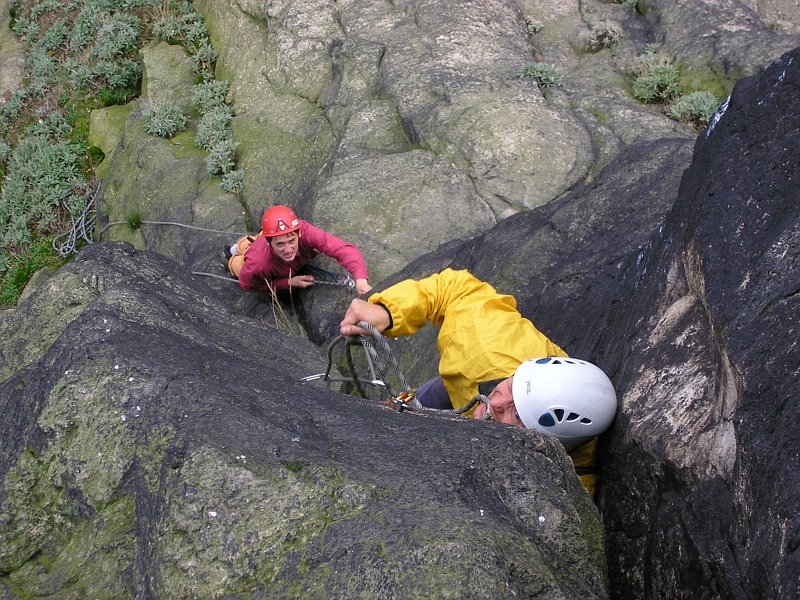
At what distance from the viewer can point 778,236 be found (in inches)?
153

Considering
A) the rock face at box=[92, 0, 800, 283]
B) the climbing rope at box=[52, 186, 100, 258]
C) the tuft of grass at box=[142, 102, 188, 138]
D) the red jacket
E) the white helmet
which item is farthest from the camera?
the climbing rope at box=[52, 186, 100, 258]

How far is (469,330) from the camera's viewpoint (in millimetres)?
5434

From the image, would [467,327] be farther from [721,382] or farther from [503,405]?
[721,382]

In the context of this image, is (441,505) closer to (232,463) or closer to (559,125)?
(232,463)

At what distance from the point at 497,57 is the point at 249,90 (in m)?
3.91

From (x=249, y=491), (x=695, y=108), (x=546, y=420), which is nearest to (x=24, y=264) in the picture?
(x=695, y=108)

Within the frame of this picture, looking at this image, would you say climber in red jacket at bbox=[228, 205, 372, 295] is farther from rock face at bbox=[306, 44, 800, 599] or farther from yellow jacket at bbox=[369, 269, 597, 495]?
rock face at bbox=[306, 44, 800, 599]

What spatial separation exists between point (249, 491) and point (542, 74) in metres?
9.66

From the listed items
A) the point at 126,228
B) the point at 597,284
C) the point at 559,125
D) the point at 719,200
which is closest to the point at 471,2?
the point at 559,125

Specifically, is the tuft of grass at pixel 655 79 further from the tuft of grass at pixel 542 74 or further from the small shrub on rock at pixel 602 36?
the tuft of grass at pixel 542 74

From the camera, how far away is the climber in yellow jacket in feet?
15.2

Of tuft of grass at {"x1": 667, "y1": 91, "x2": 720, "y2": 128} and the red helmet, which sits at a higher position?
tuft of grass at {"x1": 667, "y1": 91, "x2": 720, "y2": 128}

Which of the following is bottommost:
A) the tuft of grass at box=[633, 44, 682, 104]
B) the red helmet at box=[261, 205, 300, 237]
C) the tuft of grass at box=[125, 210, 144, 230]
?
the tuft of grass at box=[125, 210, 144, 230]

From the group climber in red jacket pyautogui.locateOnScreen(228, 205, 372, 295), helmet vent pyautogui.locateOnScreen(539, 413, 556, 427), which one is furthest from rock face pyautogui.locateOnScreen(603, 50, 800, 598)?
climber in red jacket pyautogui.locateOnScreen(228, 205, 372, 295)
